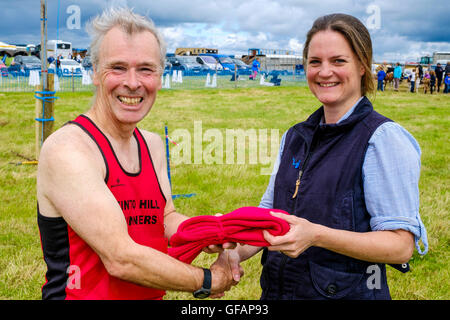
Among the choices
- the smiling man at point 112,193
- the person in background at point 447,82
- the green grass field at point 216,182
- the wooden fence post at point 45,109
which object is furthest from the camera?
the person in background at point 447,82

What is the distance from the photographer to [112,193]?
2107 millimetres

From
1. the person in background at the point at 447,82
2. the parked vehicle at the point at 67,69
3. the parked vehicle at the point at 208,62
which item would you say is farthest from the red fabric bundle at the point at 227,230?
the parked vehicle at the point at 208,62

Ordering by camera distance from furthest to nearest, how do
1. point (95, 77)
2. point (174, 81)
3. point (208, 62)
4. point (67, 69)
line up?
point (208, 62) → point (67, 69) → point (174, 81) → point (95, 77)

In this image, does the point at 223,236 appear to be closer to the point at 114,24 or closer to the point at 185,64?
the point at 114,24

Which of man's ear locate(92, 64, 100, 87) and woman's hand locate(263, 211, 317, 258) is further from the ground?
man's ear locate(92, 64, 100, 87)

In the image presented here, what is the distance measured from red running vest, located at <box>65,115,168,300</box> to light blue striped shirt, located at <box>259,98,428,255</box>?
1171 mm

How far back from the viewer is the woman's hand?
1.99 metres

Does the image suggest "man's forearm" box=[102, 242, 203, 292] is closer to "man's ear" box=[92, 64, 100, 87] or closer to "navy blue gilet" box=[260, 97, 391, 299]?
"navy blue gilet" box=[260, 97, 391, 299]

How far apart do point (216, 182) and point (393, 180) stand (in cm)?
642

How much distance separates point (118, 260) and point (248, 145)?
950 cm

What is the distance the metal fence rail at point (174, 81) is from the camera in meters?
24.5

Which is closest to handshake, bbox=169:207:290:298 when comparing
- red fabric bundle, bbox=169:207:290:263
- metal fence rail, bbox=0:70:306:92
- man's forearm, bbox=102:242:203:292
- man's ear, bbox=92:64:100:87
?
red fabric bundle, bbox=169:207:290:263

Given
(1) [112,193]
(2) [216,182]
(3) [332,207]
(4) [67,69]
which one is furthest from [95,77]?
(4) [67,69]

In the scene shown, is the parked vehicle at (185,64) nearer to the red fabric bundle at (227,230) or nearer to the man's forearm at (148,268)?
the red fabric bundle at (227,230)
